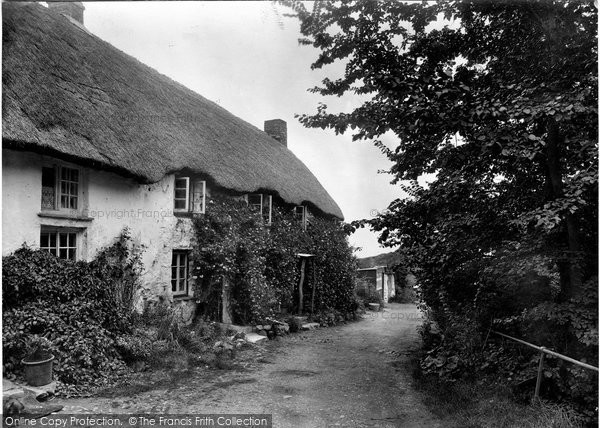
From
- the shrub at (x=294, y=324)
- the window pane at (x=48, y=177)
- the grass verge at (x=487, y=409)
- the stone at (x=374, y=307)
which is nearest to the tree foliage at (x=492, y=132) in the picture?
the grass verge at (x=487, y=409)

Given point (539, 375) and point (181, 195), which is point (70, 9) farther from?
point (539, 375)

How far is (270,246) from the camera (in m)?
12.2

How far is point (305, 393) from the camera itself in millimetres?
6484

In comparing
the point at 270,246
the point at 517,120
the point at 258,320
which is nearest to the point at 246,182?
the point at 270,246

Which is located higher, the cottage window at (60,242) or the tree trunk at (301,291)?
the cottage window at (60,242)

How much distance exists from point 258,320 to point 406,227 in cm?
612

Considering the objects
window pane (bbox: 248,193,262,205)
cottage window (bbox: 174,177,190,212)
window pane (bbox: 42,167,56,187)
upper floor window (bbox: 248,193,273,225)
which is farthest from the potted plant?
window pane (bbox: 248,193,262,205)

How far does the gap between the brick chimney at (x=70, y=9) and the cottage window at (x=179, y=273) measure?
24.0ft

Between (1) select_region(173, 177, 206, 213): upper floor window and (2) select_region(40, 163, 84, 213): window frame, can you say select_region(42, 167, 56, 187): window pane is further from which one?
(1) select_region(173, 177, 206, 213): upper floor window

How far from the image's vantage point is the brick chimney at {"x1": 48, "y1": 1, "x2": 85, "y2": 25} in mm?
11484

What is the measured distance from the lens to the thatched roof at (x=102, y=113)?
23.6 feet

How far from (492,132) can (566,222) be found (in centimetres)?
149

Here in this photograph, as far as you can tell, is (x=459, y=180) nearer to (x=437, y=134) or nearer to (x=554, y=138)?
(x=437, y=134)

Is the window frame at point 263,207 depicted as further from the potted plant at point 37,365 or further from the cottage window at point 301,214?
the potted plant at point 37,365
